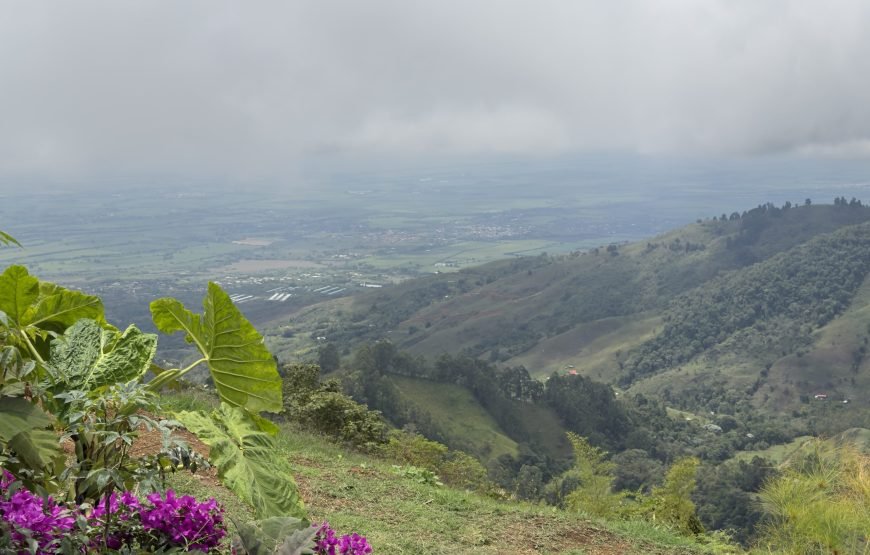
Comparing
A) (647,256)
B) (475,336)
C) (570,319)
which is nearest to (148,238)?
(475,336)

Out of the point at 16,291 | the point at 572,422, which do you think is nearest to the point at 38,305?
the point at 16,291

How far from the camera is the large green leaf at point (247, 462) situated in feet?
7.39

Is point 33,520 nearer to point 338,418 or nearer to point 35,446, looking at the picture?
point 35,446

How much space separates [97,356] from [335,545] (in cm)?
108

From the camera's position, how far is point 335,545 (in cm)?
208

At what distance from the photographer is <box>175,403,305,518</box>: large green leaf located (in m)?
2.25

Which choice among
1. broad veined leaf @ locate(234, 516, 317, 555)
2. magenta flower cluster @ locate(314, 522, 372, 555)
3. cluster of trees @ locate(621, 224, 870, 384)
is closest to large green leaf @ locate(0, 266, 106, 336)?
broad veined leaf @ locate(234, 516, 317, 555)

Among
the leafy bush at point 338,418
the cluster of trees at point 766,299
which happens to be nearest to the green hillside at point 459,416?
the leafy bush at point 338,418

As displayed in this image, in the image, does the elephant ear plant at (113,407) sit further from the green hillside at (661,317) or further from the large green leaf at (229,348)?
the green hillside at (661,317)

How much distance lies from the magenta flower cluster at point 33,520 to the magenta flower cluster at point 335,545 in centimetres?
67

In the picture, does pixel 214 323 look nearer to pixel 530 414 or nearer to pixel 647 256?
pixel 530 414

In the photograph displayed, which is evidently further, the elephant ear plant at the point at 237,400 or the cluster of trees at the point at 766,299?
the cluster of trees at the point at 766,299

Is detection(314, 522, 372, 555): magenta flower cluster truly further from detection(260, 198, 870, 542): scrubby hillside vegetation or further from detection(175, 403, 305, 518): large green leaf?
detection(260, 198, 870, 542): scrubby hillside vegetation

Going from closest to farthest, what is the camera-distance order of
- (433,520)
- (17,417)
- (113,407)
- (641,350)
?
(17,417) → (113,407) → (433,520) → (641,350)
